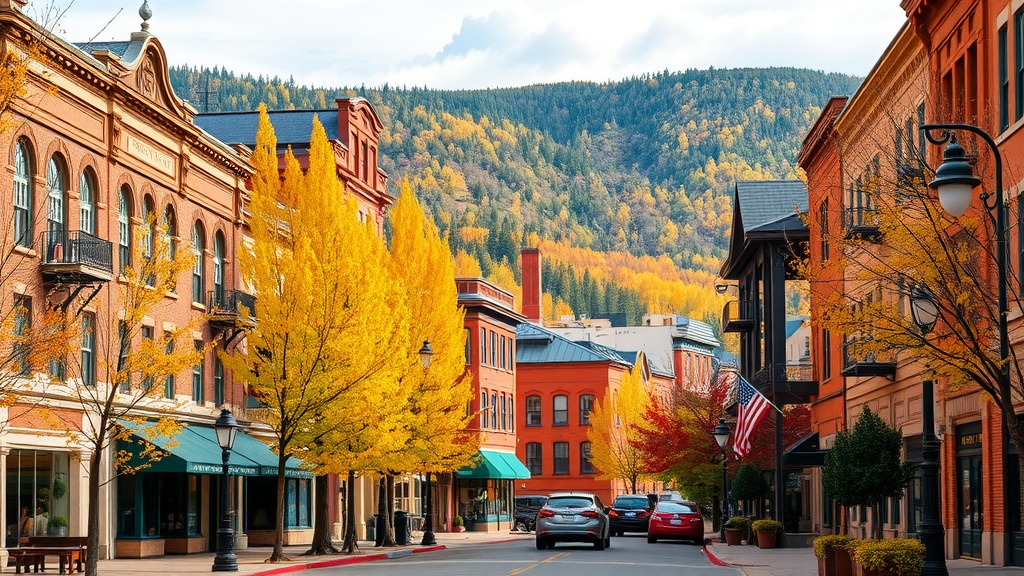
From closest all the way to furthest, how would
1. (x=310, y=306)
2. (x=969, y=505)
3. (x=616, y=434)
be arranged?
(x=969, y=505) < (x=310, y=306) < (x=616, y=434)

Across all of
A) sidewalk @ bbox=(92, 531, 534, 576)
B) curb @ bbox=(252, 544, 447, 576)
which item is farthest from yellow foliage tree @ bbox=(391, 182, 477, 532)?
sidewalk @ bbox=(92, 531, 534, 576)

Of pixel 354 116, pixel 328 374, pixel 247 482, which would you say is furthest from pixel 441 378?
pixel 354 116

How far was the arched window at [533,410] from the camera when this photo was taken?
10219cm

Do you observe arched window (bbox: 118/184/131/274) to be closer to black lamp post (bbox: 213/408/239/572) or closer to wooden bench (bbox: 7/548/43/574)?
black lamp post (bbox: 213/408/239/572)

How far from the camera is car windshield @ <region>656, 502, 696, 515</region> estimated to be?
1978 inches

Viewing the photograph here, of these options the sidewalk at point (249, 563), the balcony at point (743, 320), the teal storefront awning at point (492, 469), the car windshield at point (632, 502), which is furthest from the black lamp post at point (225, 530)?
the teal storefront awning at point (492, 469)

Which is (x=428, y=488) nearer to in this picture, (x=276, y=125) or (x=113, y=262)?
(x=113, y=262)

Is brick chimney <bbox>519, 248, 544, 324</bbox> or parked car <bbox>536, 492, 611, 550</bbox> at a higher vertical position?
brick chimney <bbox>519, 248, 544, 324</bbox>

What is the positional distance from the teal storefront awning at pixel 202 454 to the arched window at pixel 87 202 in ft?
16.9

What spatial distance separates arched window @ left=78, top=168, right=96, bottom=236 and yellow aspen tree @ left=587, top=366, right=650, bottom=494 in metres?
61.8

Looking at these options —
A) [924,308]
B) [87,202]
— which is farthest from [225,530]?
[924,308]

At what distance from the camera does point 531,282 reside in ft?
364

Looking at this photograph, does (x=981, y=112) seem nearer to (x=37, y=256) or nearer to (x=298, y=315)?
(x=298, y=315)

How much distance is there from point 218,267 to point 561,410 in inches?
2350
